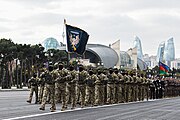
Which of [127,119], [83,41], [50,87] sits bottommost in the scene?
[127,119]

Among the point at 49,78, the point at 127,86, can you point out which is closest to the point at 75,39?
the point at 127,86

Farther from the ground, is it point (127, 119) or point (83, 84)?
point (83, 84)

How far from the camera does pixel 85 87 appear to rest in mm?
20594

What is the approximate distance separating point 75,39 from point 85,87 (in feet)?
25.8

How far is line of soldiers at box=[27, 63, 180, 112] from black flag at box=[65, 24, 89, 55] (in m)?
3.36

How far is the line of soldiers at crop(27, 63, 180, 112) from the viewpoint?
17.4m

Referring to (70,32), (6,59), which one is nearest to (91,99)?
(70,32)

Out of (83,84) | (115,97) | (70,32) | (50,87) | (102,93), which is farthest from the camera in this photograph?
(70,32)

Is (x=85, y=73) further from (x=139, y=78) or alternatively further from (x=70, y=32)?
(x=139, y=78)

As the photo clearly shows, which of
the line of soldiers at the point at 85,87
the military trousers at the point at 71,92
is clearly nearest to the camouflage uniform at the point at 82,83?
the line of soldiers at the point at 85,87

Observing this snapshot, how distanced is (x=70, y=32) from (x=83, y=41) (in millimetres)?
2604

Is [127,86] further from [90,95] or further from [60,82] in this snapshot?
[60,82]

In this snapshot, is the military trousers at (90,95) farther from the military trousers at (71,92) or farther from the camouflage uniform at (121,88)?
the camouflage uniform at (121,88)

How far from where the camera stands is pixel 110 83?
2395cm
